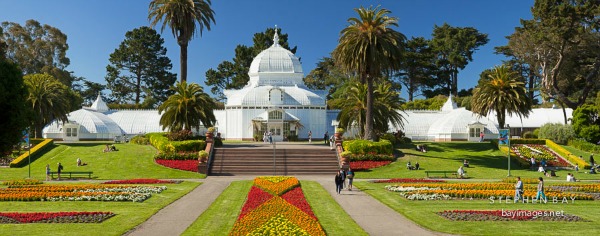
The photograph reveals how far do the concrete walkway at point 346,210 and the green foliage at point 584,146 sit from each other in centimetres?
3528

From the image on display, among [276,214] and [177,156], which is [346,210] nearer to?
[276,214]

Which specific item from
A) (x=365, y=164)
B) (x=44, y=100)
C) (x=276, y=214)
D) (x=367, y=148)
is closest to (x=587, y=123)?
(x=367, y=148)

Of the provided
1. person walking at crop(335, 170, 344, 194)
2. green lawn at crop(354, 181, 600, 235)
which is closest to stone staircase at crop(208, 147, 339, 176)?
person walking at crop(335, 170, 344, 194)

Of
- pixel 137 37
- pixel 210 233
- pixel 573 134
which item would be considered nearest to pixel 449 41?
pixel 573 134

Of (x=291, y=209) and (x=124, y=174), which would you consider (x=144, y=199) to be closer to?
(x=291, y=209)

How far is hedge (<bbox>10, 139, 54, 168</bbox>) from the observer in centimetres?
4881

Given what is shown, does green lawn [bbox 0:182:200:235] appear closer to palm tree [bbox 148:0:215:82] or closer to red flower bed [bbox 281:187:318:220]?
red flower bed [bbox 281:187:318:220]

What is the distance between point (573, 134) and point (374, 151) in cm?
2738

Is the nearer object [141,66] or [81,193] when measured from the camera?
[81,193]

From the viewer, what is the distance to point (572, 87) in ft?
301

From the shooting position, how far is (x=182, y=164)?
46469 millimetres

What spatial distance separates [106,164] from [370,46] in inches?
1016

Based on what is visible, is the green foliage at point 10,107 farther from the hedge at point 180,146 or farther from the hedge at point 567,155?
the hedge at point 567,155

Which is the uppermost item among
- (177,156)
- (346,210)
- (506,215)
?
(177,156)
